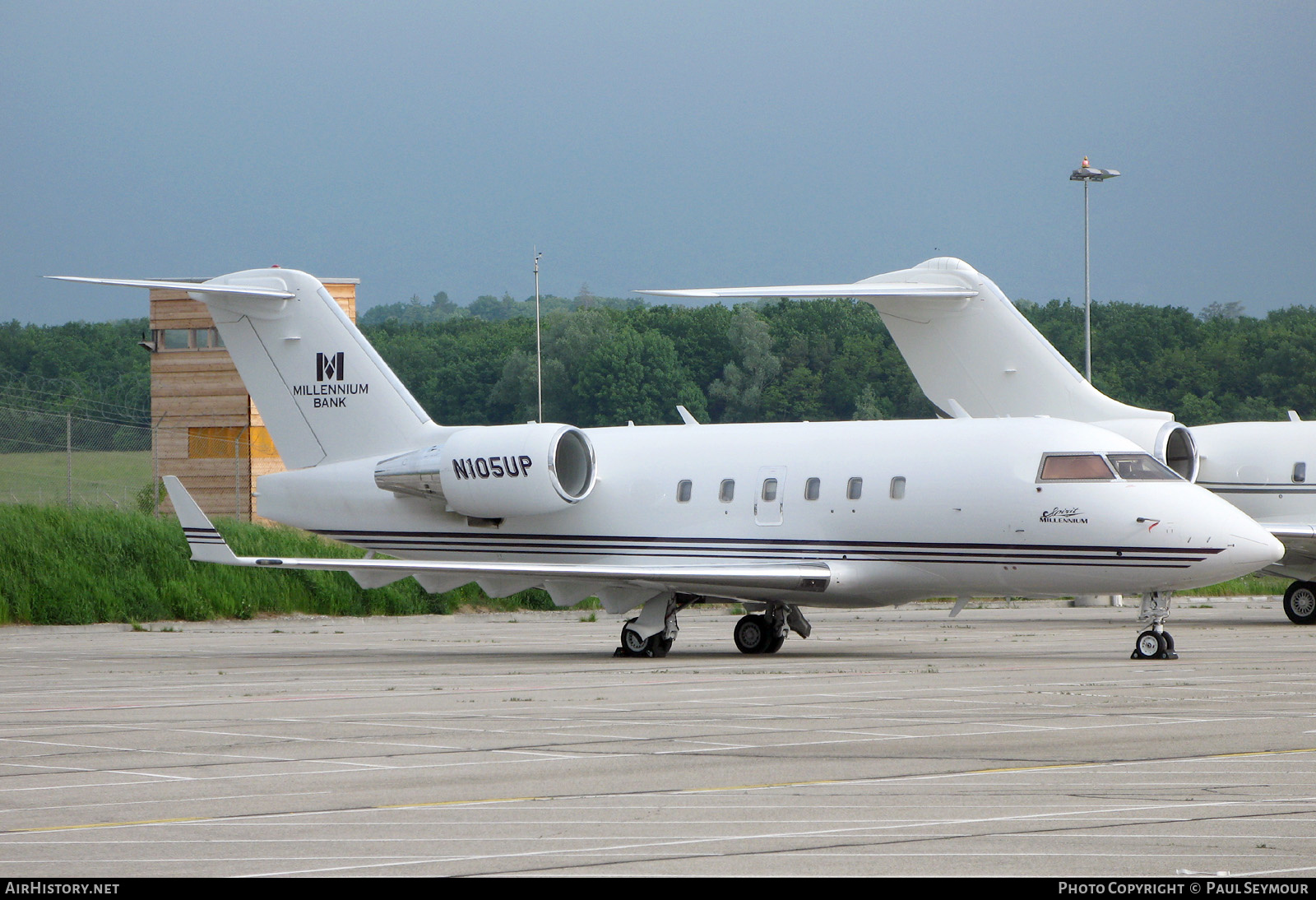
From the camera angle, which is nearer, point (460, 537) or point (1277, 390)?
point (460, 537)

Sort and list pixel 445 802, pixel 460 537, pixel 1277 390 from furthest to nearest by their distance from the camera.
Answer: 1. pixel 1277 390
2. pixel 460 537
3. pixel 445 802

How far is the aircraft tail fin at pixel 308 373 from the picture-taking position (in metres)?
24.8

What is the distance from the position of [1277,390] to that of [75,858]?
3153 inches

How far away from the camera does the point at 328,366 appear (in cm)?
2500

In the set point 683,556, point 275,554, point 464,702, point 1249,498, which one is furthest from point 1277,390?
point 464,702

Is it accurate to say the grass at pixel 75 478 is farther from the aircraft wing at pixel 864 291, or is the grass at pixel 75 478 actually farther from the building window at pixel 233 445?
the aircraft wing at pixel 864 291

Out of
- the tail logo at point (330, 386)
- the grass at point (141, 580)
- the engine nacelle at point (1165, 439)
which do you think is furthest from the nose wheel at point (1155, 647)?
the grass at point (141, 580)

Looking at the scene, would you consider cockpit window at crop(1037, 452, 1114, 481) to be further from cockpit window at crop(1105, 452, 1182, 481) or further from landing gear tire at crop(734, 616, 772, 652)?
landing gear tire at crop(734, 616, 772, 652)

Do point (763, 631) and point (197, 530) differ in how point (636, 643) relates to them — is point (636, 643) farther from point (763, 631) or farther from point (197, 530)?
point (197, 530)

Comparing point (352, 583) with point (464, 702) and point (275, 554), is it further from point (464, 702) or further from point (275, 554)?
point (464, 702)

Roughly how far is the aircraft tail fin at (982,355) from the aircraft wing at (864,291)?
0.34 ft

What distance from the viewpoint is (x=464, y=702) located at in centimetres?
1530

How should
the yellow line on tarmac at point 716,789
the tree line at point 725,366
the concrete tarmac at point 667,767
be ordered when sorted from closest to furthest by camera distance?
the concrete tarmac at point 667,767
the yellow line on tarmac at point 716,789
the tree line at point 725,366

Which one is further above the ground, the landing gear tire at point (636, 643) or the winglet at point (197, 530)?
the winglet at point (197, 530)
